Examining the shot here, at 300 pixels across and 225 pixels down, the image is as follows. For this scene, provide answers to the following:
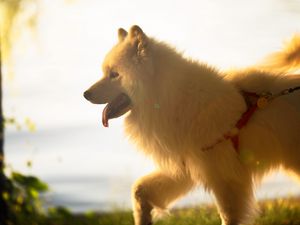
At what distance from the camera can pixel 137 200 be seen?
12.3 ft

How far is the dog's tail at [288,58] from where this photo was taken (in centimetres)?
390

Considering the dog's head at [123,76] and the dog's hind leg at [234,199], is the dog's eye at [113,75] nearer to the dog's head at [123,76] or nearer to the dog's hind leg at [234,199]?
the dog's head at [123,76]

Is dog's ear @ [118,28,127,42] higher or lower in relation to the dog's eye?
higher

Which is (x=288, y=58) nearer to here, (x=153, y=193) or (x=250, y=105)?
(x=250, y=105)

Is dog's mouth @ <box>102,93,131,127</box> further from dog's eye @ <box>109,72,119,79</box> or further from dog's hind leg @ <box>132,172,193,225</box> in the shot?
dog's hind leg @ <box>132,172,193,225</box>

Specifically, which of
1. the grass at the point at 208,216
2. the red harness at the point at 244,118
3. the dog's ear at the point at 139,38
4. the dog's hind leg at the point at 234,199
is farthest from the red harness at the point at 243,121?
the grass at the point at 208,216

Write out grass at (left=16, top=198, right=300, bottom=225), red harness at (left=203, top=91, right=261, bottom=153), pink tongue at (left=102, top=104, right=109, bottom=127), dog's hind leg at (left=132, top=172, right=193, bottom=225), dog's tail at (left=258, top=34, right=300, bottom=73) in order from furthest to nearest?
grass at (left=16, top=198, right=300, bottom=225) < dog's tail at (left=258, top=34, right=300, bottom=73) < dog's hind leg at (left=132, top=172, right=193, bottom=225) < pink tongue at (left=102, top=104, right=109, bottom=127) < red harness at (left=203, top=91, right=261, bottom=153)

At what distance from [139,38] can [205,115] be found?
72 centimetres

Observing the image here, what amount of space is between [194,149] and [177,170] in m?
0.26

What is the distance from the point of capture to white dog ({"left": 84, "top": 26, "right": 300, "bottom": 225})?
11.0ft

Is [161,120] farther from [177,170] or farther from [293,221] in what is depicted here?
[293,221]

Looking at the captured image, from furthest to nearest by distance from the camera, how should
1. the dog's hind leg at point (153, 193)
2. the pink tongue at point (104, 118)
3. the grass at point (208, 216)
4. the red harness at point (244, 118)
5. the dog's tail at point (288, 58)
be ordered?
the grass at point (208, 216) < the dog's tail at point (288, 58) < the dog's hind leg at point (153, 193) < the pink tongue at point (104, 118) < the red harness at point (244, 118)

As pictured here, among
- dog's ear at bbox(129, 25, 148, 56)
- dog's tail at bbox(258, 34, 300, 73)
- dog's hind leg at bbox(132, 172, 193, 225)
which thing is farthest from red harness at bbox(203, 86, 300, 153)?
dog's ear at bbox(129, 25, 148, 56)

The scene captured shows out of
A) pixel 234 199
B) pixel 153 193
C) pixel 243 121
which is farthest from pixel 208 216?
pixel 243 121
